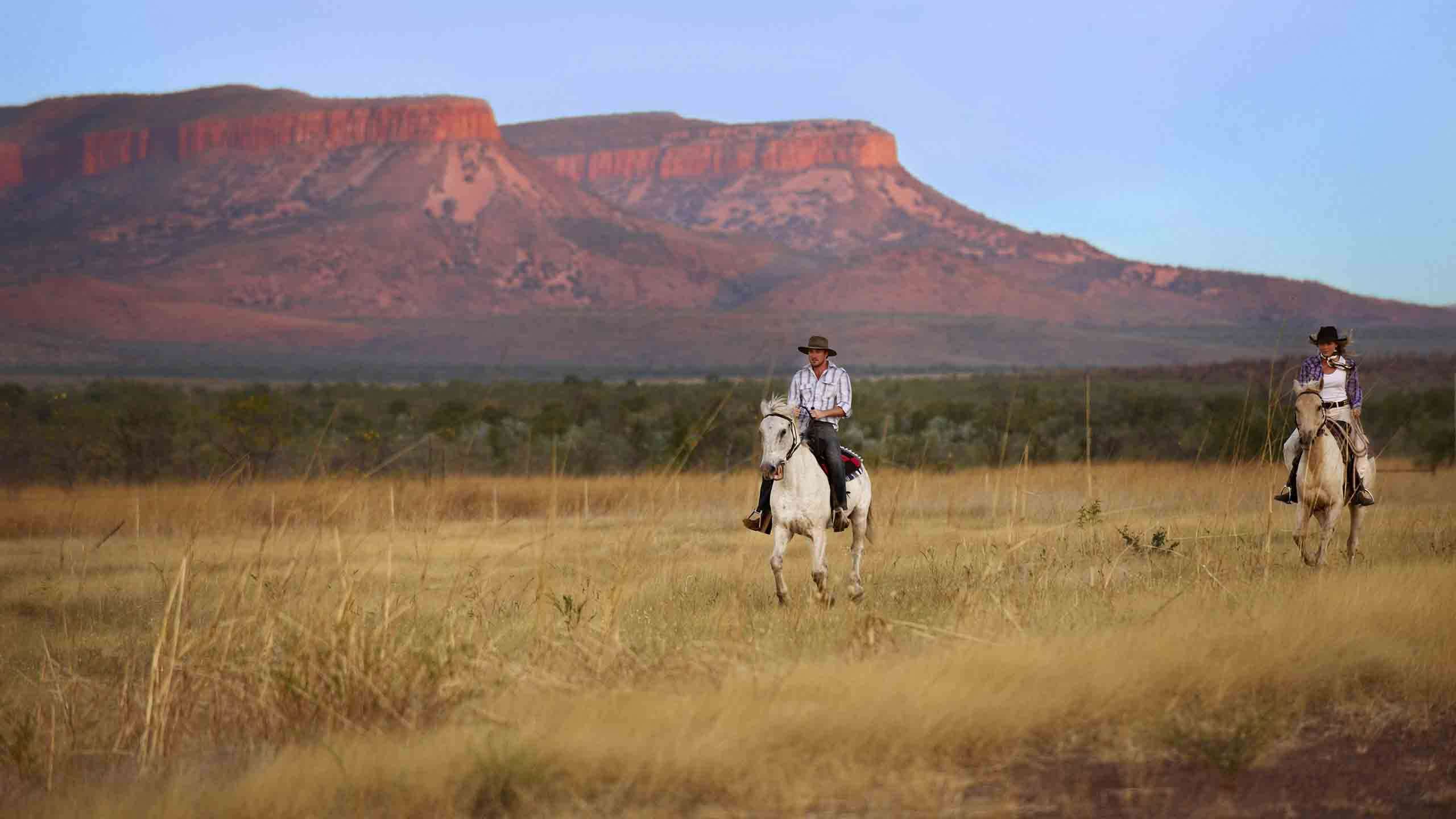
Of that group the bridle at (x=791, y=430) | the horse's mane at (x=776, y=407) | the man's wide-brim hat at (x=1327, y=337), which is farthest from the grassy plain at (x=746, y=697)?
the man's wide-brim hat at (x=1327, y=337)

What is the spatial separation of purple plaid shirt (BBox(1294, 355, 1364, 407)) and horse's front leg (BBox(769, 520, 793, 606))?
4752 millimetres

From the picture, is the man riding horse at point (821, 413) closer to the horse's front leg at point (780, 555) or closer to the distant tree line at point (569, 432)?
the horse's front leg at point (780, 555)

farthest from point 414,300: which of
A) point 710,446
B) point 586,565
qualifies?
point 586,565

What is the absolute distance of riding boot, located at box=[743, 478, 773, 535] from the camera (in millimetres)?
13375

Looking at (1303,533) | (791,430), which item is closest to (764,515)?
(791,430)

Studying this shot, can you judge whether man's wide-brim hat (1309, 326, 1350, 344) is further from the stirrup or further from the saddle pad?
the stirrup

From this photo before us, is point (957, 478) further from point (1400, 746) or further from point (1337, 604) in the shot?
point (1400, 746)

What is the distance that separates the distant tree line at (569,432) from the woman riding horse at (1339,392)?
33.6ft

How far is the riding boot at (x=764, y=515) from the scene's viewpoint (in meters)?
13.4

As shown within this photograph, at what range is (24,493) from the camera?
1032 inches

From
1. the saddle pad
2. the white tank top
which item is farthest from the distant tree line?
the saddle pad

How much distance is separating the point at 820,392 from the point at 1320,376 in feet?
14.9

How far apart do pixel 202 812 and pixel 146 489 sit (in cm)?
1896

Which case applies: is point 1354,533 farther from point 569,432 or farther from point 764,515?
point 569,432
